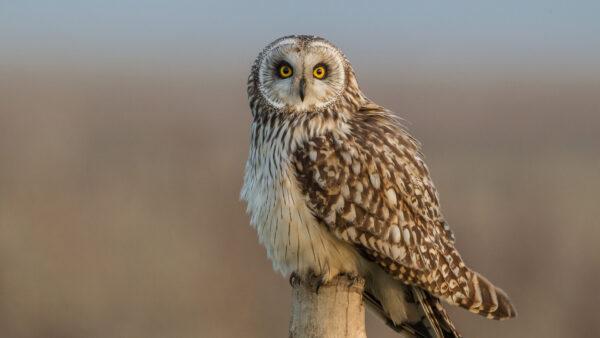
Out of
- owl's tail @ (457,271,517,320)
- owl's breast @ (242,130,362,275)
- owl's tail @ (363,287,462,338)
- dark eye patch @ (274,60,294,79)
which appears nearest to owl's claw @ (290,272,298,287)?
owl's breast @ (242,130,362,275)

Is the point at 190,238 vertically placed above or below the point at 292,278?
above

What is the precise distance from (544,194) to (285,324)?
18.1 feet

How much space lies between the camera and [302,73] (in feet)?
14.3

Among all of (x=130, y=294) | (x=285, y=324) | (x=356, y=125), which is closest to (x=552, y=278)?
(x=285, y=324)

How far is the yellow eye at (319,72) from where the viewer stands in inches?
173

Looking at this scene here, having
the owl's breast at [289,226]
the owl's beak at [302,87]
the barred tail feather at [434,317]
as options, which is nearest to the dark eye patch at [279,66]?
the owl's beak at [302,87]

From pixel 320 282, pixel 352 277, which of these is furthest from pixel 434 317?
pixel 320 282

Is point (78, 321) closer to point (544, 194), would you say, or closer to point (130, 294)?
point (130, 294)

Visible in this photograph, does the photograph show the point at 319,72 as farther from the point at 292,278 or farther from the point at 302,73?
the point at 292,278

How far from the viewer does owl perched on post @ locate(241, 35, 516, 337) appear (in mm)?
4230

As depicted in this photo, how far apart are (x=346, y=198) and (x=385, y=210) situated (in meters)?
0.21

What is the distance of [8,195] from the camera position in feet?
36.9

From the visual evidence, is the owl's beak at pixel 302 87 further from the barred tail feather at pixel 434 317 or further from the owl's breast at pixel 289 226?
the barred tail feather at pixel 434 317

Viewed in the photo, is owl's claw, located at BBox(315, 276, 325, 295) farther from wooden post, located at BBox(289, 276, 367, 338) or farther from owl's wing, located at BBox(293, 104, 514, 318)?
owl's wing, located at BBox(293, 104, 514, 318)
